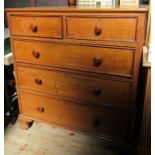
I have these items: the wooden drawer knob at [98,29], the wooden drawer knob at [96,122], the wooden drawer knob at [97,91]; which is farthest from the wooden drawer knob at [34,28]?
the wooden drawer knob at [96,122]

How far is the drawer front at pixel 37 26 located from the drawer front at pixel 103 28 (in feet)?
0.29

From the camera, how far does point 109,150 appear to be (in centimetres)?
157

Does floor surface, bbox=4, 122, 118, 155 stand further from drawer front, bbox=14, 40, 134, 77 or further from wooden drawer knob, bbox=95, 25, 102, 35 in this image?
wooden drawer knob, bbox=95, 25, 102, 35

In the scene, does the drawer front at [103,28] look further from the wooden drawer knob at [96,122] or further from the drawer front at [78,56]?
the wooden drawer knob at [96,122]

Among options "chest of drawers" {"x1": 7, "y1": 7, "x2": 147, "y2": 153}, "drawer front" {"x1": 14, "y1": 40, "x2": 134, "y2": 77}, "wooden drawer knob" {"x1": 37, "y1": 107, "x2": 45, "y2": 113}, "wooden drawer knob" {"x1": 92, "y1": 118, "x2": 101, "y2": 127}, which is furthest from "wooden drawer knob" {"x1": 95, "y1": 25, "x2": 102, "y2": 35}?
"wooden drawer knob" {"x1": 37, "y1": 107, "x2": 45, "y2": 113}

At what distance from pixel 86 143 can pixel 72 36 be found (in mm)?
901

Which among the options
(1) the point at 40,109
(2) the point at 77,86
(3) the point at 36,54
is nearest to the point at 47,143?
(1) the point at 40,109

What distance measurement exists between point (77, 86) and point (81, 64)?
174 millimetres

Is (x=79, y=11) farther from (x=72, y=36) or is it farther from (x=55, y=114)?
(x=55, y=114)

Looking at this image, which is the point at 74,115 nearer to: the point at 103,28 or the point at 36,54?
the point at 36,54

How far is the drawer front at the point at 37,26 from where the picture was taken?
1.30 metres
